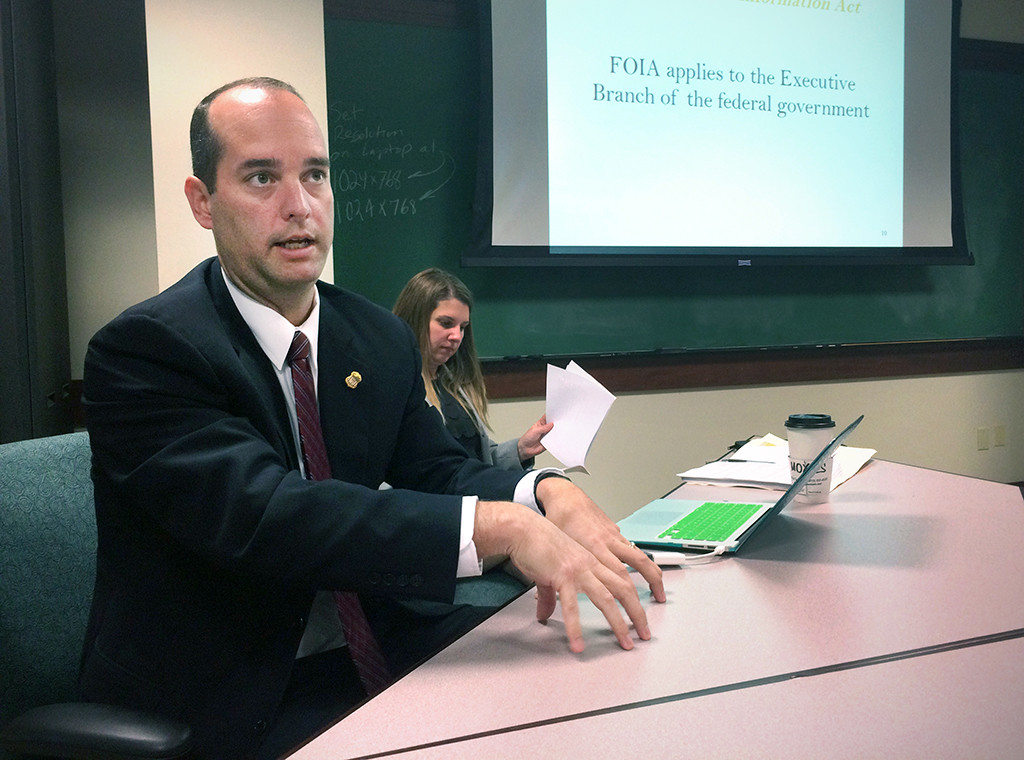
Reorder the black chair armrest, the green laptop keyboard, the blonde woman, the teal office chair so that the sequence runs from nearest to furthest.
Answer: the black chair armrest < the teal office chair < the green laptop keyboard < the blonde woman

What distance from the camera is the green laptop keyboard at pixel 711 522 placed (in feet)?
Result: 4.27

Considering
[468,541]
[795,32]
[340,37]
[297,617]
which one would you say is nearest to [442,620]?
[297,617]

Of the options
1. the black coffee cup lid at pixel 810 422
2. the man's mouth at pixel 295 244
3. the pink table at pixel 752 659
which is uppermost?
the man's mouth at pixel 295 244

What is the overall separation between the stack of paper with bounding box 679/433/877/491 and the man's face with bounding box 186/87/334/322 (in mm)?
993

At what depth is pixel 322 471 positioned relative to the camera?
1193 millimetres

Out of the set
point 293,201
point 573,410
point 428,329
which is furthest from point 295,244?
point 428,329

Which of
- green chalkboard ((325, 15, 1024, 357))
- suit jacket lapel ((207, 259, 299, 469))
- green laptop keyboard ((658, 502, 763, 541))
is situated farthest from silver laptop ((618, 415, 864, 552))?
green chalkboard ((325, 15, 1024, 357))

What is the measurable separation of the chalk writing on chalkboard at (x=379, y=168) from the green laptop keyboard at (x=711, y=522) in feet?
6.75

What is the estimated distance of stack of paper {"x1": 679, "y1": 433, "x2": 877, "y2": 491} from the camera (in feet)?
5.68

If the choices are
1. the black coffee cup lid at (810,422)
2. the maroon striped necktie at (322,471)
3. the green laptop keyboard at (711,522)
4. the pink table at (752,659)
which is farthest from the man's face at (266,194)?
the black coffee cup lid at (810,422)

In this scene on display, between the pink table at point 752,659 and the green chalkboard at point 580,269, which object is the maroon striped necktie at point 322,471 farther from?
the green chalkboard at point 580,269

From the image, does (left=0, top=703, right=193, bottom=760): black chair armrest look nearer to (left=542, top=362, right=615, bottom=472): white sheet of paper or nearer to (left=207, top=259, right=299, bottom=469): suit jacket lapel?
(left=207, top=259, right=299, bottom=469): suit jacket lapel

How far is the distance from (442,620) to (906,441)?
3362 mm

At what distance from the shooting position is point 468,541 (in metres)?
0.95
